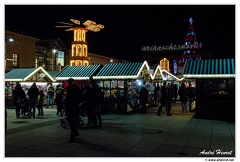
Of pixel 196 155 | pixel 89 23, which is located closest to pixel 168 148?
pixel 196 155

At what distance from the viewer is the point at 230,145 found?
7270 mm

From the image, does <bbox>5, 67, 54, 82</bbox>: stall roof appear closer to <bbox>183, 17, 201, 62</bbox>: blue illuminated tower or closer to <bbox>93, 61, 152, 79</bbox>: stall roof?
<bbox>93, 61, 152, 79</bbox>: stall roof

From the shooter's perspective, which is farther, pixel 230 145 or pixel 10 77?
pixel 10 77

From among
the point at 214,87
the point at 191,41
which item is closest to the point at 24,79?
the point at 214,87

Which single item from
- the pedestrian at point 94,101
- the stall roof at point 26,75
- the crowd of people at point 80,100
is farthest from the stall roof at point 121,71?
the stall roof at point 26,75

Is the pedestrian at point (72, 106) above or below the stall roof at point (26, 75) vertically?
below

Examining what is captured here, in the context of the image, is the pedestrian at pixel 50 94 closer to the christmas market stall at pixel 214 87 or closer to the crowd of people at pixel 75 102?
the crowd of people at pixel 75 102

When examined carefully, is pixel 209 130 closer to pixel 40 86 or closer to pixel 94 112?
pixel 94 112

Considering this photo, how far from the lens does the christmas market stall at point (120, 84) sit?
14.4 meters

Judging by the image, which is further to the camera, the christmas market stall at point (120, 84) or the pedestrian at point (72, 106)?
the christmas market stall at point (120, 84)

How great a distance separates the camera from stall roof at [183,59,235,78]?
39.3 feet

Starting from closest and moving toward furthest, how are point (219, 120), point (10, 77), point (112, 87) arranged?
point (219, 120) → point (112, 87) → point (10, 77)

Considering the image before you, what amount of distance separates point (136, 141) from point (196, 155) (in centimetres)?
208

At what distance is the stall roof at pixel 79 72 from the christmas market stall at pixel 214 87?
6192 mm
